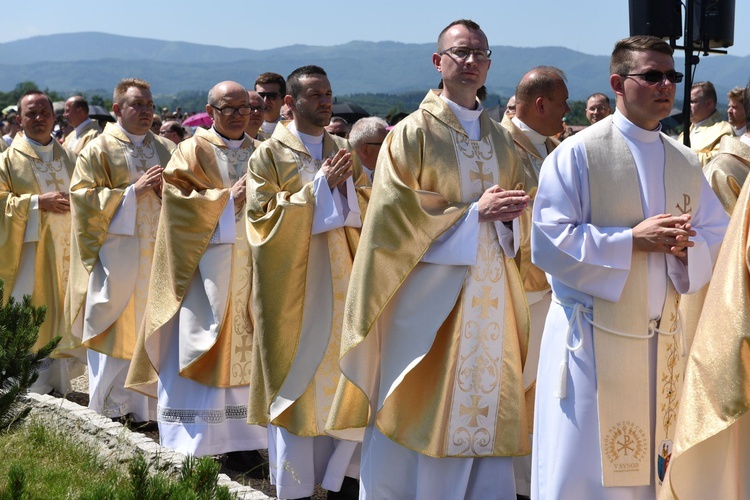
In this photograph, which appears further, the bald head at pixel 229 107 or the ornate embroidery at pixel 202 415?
the bald head at pixel 229 107

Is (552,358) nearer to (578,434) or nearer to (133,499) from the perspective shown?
(578,434)

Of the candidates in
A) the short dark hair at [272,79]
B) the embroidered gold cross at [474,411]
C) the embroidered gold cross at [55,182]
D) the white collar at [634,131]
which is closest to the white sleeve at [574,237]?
the white collar at [634,131]

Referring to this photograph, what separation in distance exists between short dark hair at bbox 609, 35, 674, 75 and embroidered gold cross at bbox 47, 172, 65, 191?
5734 mm

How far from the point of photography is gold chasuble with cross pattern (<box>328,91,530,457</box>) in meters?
5.14

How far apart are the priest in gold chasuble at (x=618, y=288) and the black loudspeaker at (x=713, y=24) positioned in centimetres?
448

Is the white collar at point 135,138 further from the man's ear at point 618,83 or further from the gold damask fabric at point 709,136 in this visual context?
the man's ear at point 618,83

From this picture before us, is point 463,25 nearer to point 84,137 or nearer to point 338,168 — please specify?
point 338,168

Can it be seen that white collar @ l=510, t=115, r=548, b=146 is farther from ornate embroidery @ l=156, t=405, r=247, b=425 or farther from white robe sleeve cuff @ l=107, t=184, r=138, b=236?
white robe sleeve cuff @ l=107, t=184, r=138, b=236

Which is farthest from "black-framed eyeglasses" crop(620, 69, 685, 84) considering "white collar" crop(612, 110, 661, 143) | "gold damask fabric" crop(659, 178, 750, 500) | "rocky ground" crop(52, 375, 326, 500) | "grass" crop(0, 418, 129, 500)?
"rocky ground" crop(52, 375, 326, 500)

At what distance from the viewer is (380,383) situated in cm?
530

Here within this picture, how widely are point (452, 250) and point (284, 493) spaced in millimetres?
1687

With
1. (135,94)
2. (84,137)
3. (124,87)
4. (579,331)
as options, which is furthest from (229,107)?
(84,137)

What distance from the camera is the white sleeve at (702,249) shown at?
4234mm

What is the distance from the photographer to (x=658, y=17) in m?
8.28
